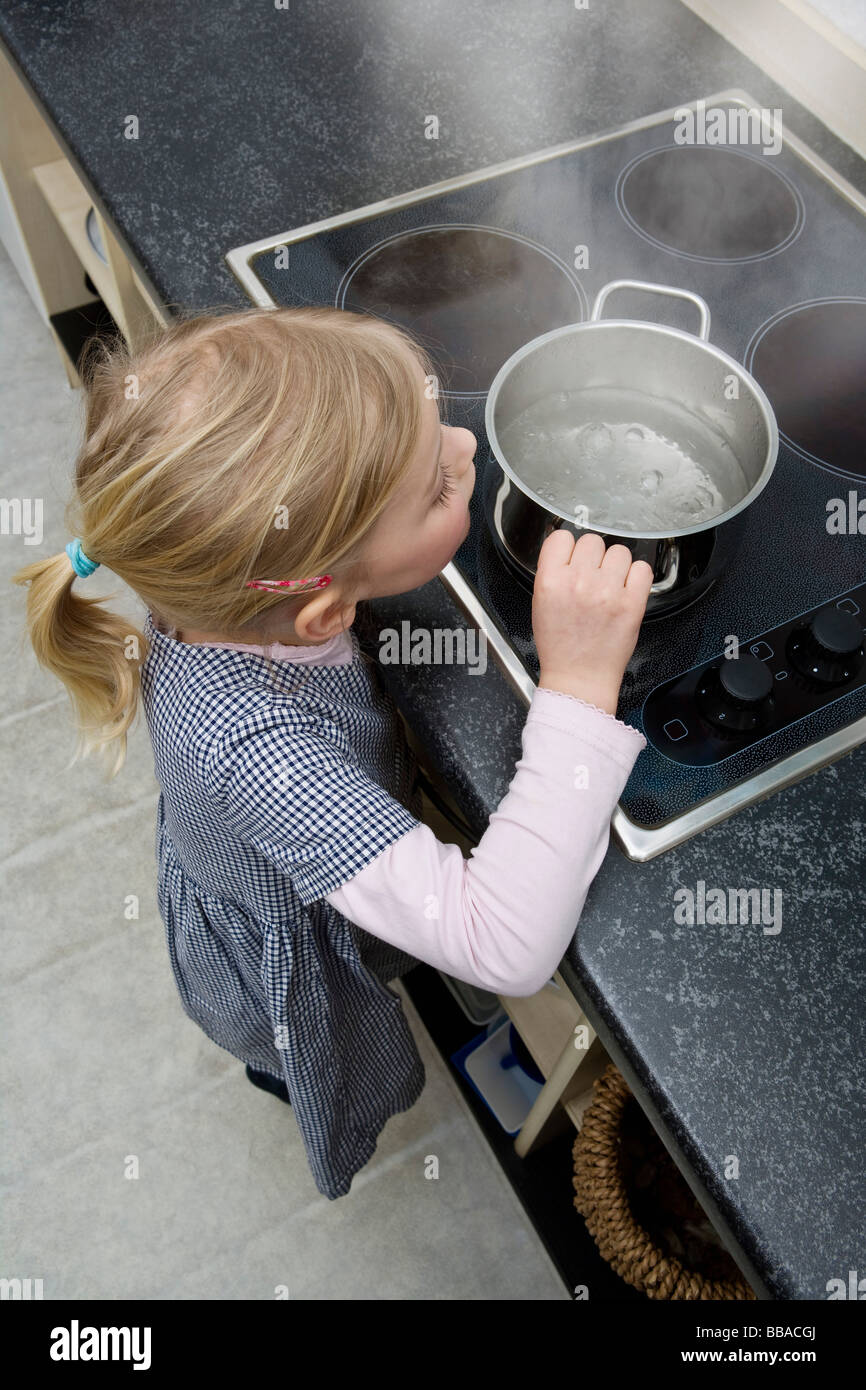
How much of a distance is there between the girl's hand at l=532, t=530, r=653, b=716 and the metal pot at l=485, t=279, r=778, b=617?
0.01 meters

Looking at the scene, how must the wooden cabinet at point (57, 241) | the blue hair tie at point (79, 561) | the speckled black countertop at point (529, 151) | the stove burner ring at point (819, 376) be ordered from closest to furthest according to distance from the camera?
the speckled black countertop at point (529, 151) → the blue hair tie at point (79, 561) → the stove burner ring at point (819, 376) → the wooden cabinet at point (57, 241)

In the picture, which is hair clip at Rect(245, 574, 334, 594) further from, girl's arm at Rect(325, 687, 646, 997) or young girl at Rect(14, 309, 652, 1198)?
girl's arm at Rect(325, 687, 646, 997)

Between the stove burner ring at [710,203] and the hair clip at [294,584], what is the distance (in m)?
0.51

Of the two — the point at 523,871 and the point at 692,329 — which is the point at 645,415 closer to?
the point at 692,329

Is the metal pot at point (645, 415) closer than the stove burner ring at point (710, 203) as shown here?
Yes

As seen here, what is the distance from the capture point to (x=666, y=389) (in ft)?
2.66

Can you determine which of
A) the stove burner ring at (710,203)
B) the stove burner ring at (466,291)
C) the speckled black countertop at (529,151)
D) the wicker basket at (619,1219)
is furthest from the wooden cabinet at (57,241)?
the wicker basket at (619,1219)

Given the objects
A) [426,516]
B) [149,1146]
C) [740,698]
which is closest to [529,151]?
[426,516]

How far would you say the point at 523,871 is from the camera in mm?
661

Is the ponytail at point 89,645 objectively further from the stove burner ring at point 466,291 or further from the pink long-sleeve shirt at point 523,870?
the stove burner ring at point 466,291

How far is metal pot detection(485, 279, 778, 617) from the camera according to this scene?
713mm

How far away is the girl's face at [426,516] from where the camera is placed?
0.70 m

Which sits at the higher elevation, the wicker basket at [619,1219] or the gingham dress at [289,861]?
the gingham dress at [289,861]

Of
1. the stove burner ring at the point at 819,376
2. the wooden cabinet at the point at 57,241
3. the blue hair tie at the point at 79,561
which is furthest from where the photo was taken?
the wooden cabinet at the point at 57,241
